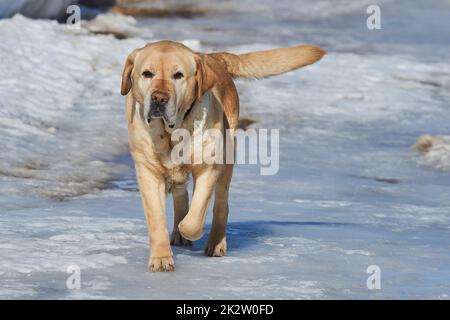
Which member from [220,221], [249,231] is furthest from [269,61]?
[220,221]

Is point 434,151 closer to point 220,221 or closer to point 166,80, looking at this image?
point 220,221

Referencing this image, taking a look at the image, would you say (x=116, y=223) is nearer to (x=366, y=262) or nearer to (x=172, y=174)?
(x=172, y=174)

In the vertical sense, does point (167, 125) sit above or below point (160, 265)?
above

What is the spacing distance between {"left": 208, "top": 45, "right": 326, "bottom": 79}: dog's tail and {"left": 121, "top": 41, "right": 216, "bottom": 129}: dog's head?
1130 millimetres

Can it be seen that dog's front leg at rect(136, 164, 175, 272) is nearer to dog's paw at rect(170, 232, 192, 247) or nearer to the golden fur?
the golden fur

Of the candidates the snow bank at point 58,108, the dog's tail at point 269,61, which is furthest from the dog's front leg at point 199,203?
the snow bank at point 58,108

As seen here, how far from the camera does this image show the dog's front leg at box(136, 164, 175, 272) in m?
5.57

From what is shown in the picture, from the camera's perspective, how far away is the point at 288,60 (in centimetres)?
683

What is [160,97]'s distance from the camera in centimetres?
528

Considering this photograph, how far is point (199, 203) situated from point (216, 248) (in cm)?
52

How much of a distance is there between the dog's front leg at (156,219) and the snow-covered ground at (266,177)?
3.6 inches

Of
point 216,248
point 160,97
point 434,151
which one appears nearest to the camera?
point 160,97

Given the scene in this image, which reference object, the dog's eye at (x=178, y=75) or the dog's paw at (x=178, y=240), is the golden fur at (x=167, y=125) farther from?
the dog's paw at (x=178, y=240)
